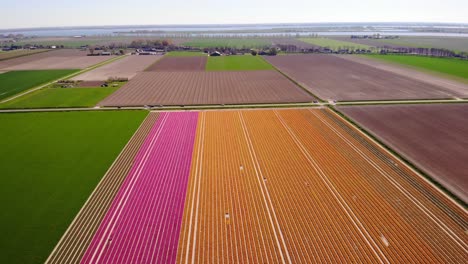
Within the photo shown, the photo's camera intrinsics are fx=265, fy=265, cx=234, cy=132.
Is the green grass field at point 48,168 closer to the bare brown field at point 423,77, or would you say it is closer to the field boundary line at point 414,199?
the field boundary line at point 414,199

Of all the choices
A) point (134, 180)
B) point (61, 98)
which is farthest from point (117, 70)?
point (134, 180)

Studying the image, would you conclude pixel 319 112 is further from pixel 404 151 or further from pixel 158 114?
pixel 158 114

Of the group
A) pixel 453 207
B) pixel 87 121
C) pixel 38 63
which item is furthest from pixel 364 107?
pixel 38 63

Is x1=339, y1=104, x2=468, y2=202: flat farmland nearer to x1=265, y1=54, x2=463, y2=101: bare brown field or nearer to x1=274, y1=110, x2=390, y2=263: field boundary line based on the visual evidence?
x1=265, y1=54, x2=463, y2=101: bare brown field

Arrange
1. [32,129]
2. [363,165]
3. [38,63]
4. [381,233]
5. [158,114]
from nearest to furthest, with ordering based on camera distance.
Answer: [381,233], [363,165], [32,129], [158,114], [38,63]

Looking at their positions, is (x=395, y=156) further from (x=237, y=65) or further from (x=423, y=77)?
(x=237, y=65)

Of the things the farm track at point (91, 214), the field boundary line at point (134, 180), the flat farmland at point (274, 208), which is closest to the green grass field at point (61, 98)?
the field boundary line at point (134, 180)

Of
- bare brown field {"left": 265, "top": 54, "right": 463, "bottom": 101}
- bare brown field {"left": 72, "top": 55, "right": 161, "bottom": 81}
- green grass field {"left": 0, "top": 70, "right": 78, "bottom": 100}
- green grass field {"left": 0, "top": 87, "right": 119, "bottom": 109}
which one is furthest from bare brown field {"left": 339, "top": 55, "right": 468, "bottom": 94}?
green grass field {"left": 0, "top": 70, "right": 78, "bottom": 100}
